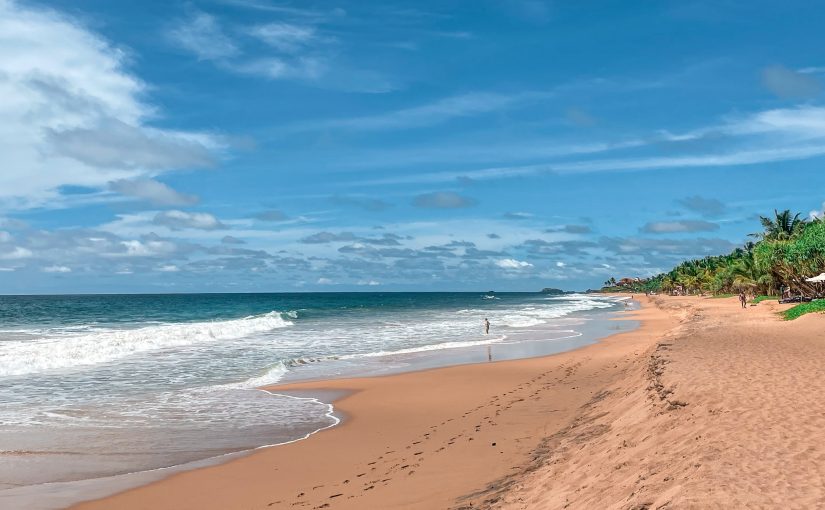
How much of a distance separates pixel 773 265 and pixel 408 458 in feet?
195

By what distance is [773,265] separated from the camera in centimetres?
5962

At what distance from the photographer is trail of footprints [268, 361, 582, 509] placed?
9.84 meters

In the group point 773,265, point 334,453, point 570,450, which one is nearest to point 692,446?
point 570,450

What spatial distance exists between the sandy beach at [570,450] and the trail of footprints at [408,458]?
0.16ft

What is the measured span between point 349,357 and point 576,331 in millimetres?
21819

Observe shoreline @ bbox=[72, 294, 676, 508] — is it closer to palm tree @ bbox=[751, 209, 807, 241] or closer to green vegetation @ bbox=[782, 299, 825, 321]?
green vegetation @ bbox=[782, 299, 825, 321]

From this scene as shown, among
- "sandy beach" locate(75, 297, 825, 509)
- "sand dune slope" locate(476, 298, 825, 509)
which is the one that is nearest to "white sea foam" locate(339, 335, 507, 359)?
"sandy beach" locate(75, 297, 825, 509)

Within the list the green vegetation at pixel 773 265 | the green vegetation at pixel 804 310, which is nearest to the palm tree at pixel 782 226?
the green vegetation at pixel 773 265

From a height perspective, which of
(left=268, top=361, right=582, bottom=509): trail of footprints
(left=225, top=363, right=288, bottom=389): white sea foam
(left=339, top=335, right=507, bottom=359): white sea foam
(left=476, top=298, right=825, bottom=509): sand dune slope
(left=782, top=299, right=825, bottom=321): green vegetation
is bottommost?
(left=268, top=361, right=582, bottom=509): trail of footprints

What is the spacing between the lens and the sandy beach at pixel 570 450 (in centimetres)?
735

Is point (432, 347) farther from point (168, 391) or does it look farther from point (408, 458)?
point (408, 458)

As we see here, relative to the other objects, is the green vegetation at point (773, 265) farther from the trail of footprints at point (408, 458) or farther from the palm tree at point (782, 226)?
the trail of footprints at point (408, 458)

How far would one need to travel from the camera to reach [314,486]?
34.1 feet

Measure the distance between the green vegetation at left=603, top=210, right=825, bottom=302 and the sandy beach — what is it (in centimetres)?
3800
